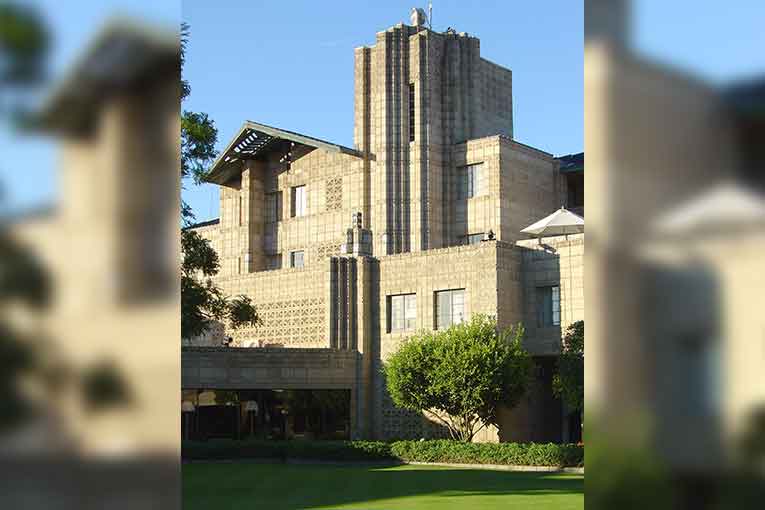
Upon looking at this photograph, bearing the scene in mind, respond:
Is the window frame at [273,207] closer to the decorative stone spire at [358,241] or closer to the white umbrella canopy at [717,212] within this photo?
the decorative stone spire at [358,241]

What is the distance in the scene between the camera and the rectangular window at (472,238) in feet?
129

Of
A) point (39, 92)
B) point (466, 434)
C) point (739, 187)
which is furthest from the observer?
point (466, 434)

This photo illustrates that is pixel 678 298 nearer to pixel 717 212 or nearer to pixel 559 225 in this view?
pixel 717 212

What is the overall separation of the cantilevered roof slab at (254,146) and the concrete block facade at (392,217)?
0.21 feet

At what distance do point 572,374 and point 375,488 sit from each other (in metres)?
9.23

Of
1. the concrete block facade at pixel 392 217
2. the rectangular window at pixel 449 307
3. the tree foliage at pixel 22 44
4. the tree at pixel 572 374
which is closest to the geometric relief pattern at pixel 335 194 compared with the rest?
the concrete block facade at pixel 392 217

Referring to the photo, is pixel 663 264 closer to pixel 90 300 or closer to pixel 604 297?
pixel 604 297

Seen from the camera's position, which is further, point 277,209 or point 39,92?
point 277,209

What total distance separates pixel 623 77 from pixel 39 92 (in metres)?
1.25

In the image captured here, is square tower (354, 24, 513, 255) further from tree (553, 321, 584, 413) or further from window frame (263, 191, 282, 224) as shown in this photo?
tree (553, 321, 584, 413)

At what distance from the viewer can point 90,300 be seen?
7.13 ft

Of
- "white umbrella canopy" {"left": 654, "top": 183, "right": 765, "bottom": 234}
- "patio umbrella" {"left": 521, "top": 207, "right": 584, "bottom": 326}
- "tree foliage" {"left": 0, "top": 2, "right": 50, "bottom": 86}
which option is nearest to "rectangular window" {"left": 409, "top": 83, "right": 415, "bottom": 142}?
"patio umbrella" {"left": 521, "top": 207, "right": 584, "bottom": 326}

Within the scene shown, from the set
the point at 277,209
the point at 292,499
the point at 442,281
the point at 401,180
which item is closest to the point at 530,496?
the point at 292,499

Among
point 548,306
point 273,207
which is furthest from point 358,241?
point 273,207
